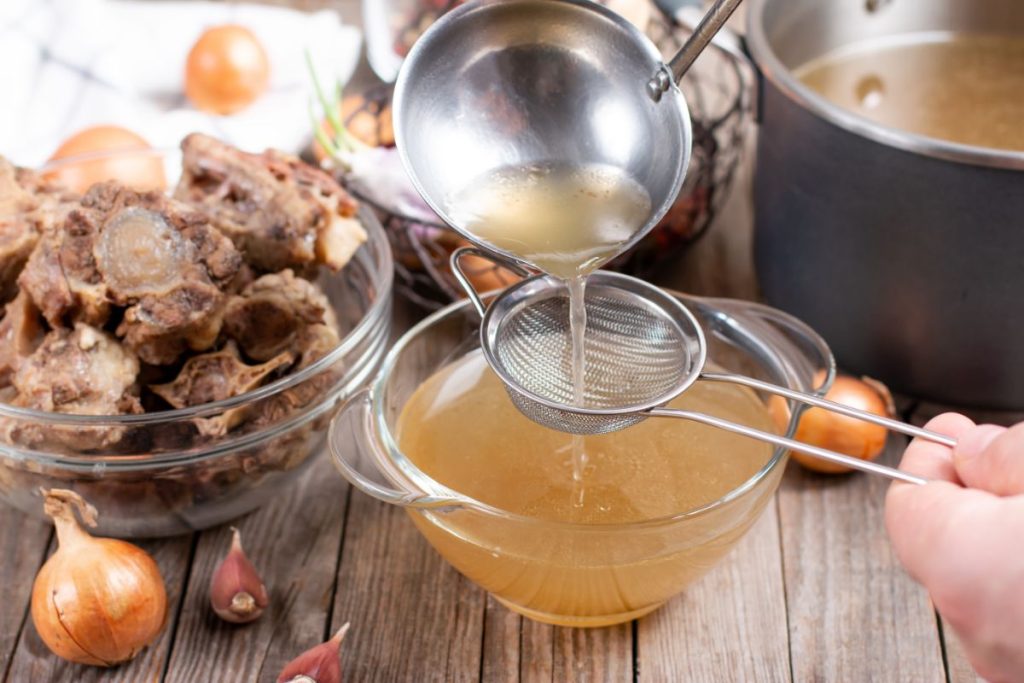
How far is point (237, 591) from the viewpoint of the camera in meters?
1.73

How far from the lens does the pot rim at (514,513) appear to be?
144cm

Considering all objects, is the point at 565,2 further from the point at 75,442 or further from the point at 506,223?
the point at 75,442

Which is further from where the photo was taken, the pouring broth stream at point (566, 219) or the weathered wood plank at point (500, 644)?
the weathered wood plank at point (500, 644)

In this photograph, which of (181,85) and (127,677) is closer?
(127,677)

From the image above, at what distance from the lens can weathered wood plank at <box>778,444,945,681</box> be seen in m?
1.70

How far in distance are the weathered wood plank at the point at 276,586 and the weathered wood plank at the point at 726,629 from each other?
49cm

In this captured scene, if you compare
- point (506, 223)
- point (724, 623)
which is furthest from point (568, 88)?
point (724, 623)

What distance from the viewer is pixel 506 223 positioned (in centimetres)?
162

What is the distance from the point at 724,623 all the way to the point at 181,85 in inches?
70.7

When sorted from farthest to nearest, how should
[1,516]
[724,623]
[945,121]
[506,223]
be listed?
1. [945,121]
2. [1,516]
3. [724,623]
4. [506,223]

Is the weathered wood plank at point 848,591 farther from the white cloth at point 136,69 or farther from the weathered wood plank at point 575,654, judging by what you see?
the white cloth at point 136,69

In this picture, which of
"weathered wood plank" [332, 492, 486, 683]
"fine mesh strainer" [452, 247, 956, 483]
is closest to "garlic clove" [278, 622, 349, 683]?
"weathered wood plank" [332, 492, 486, 683]

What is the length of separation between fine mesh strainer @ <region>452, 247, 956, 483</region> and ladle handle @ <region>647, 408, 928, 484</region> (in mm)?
163

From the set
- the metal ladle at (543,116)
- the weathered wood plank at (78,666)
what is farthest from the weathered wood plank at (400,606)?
the metal ladle at (543,116)
